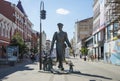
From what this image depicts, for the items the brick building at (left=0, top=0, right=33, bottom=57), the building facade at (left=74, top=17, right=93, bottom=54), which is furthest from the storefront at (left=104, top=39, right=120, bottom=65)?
the building facade at (left=74, top=17, right=93, bottom=54)

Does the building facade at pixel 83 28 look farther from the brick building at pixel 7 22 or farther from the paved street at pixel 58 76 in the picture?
the paved street at pixel 58 76

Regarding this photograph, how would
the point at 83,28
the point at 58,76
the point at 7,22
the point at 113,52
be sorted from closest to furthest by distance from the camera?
the point at 58,76 → the point at 113,52 → the point at 7,22 → the point at 83,28

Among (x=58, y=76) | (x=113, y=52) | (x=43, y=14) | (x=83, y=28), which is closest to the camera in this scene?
(x=58, y=76)

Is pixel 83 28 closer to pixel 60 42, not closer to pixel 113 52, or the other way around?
pixel 113 52

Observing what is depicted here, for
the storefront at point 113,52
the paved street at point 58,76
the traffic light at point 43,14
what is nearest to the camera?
the paved street at point 58,76

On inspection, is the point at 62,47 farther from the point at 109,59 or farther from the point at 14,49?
the point at 109,59

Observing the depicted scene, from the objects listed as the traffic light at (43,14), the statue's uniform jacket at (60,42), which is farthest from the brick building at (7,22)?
the statue's uniform jacket at (60,42)

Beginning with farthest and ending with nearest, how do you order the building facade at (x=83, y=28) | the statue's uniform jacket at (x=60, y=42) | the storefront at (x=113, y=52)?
1. the building facade at (x=83, y=28)
2. the storefront at (x=113, y=52)
3. the statue's uniform jacket at (x=60, y=42)

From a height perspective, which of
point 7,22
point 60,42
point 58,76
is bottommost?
point 58,76

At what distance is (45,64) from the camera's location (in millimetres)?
22812

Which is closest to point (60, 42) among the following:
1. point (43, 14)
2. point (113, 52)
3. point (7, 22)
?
point (43, 14)

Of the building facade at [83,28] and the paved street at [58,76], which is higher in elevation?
the building facade at [83,28]

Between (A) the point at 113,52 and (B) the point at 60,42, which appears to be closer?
(B) the point at 60,42

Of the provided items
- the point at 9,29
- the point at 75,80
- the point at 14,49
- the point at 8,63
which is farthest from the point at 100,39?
the point at 75,80
